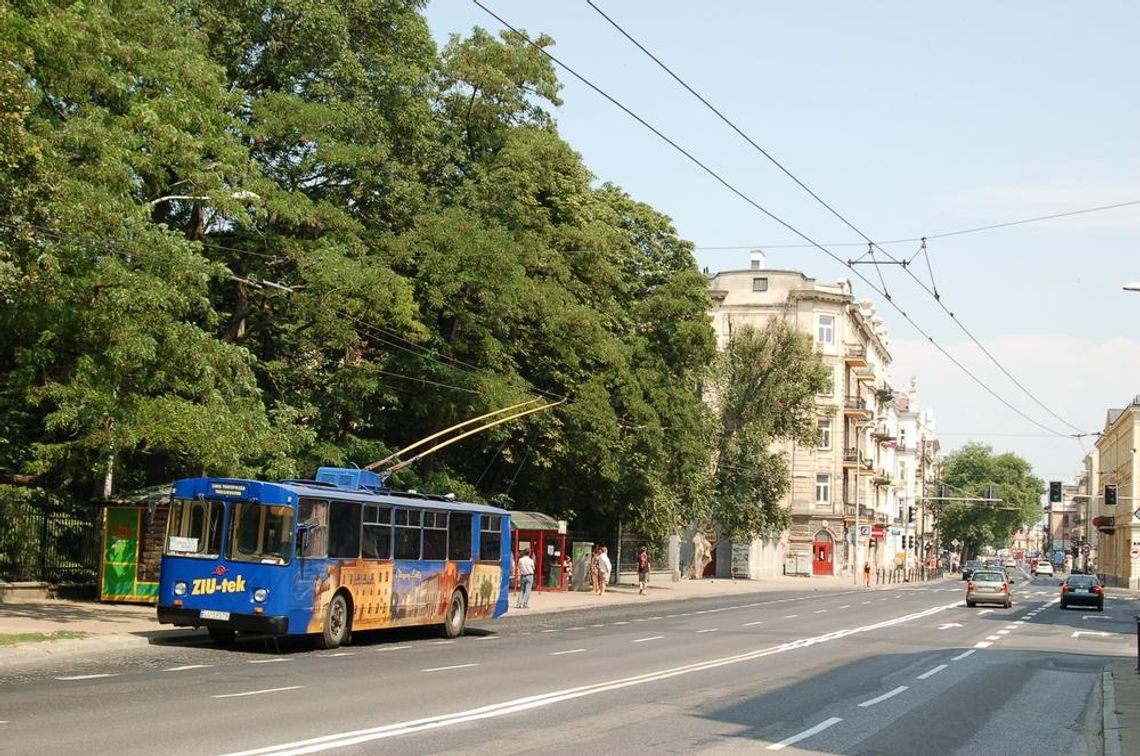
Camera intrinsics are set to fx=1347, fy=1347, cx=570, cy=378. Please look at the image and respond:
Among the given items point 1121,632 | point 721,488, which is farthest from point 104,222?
point 721,488

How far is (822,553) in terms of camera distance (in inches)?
3583

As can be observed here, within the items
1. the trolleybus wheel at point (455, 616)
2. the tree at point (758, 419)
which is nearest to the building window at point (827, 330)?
the tree at point (758, 419)

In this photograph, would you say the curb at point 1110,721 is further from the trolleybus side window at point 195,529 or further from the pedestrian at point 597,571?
the pedestrian at point 597,571

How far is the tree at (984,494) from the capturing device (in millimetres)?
151500

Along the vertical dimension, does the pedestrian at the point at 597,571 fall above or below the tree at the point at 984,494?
below

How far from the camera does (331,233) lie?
115ft

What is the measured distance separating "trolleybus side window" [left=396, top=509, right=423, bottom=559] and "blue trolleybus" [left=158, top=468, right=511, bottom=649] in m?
0.02

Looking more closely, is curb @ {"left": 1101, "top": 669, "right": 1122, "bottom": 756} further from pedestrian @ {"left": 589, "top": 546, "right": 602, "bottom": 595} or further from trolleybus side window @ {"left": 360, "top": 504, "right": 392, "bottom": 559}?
pedestrian @ {"left": 589, "top": 546, "right": 602, "bottom": 595}

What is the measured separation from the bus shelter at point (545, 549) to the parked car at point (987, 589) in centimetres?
1551

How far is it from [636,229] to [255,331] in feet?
74.0

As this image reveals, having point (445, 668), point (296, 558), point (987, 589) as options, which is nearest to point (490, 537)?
point (296, 558)

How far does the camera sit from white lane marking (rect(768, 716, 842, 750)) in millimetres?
12646

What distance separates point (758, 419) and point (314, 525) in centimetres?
4763

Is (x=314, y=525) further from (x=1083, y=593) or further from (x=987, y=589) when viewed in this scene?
(x=1083, y=593)
